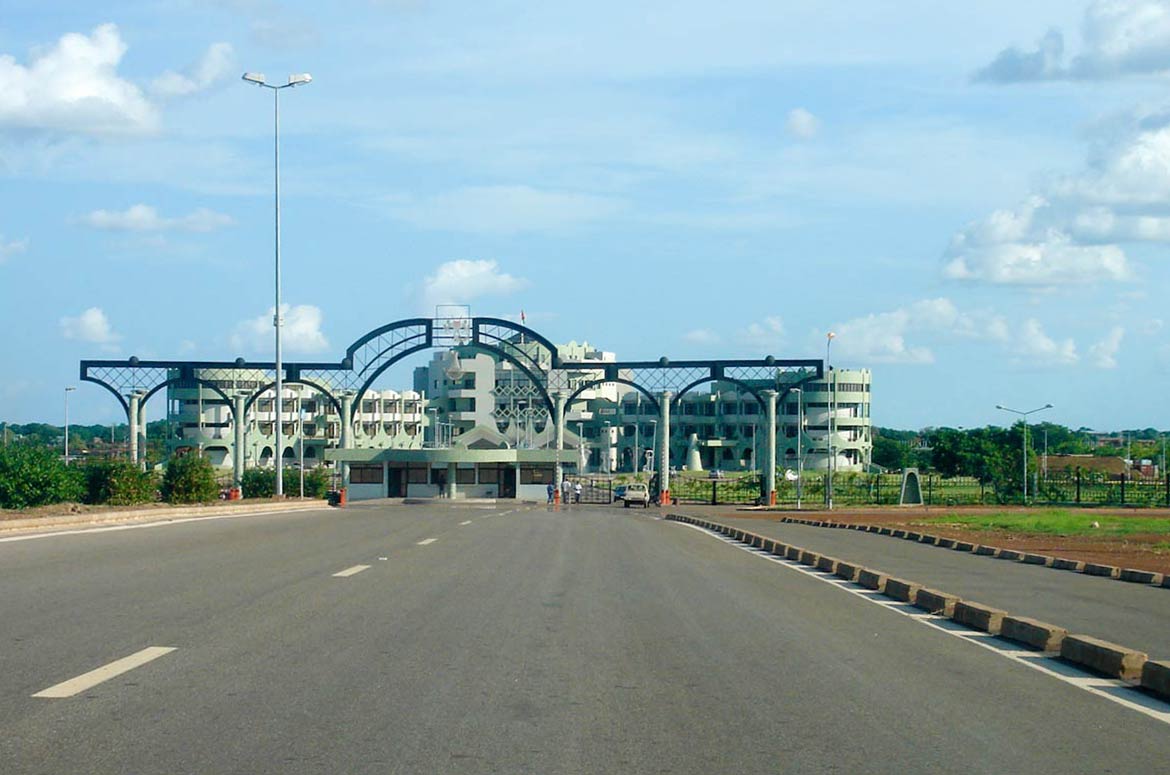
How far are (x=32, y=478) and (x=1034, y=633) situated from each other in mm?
34476

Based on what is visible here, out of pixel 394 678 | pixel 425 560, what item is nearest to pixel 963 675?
pixel 394 678

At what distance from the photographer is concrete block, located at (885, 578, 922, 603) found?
18.2m

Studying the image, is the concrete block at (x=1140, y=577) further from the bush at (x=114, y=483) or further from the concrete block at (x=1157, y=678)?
the bush at (x=114, y=483)

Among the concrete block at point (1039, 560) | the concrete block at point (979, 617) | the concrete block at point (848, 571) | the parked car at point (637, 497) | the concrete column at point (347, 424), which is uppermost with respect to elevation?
the concrete column at point (347, 424)

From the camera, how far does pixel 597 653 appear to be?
1201 cm

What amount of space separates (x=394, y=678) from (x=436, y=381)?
15318 centimetres

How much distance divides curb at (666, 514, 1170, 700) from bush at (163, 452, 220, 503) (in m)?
36.4

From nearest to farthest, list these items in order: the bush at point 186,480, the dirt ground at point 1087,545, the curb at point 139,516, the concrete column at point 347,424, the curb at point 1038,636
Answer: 1. the curb at point 1038,636
2. the curb at point 139,516
3. the dirt ground at point 1087,545
4. the bush at point 186,480
5. the concrete column at point 347,424

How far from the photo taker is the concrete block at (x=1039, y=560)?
28.4m

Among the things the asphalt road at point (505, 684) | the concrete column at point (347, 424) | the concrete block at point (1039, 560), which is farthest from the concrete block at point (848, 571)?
the concrete column at point (347, 424)

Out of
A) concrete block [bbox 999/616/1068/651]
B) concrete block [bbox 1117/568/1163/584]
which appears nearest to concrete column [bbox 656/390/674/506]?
concrete block [bbox 1117/568/1163/584]

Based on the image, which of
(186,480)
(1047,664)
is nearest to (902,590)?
(1047,664)

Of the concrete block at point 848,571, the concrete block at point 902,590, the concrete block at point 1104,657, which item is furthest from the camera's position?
the concrete block at point 848,571

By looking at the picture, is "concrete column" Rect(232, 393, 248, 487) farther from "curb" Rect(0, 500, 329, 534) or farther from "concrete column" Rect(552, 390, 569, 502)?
"curb" Rect(0, 500, 329, 534)
